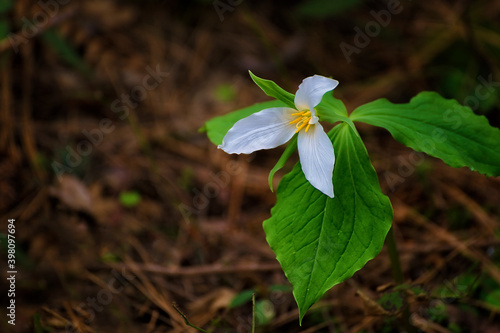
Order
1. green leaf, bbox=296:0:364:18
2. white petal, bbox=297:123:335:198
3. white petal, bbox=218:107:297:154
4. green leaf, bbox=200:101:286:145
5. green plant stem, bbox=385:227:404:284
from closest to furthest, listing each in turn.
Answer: white petal, bbox=297:123:335:198 < white petal, bbox=218:107:297:154 < green plant stem, bbox=385:227:404:284 < green leaf, bbox=200:101:286:145 < green leaf, bbox=296:0:364:18

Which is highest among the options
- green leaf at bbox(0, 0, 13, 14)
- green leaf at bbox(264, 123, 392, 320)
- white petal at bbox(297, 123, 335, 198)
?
green leaf at bbox(0, 0, 13, 14)

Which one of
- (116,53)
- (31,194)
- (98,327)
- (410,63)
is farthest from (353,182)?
(116,53)

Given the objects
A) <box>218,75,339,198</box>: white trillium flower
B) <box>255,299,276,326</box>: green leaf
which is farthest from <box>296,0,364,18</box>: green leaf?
<box>255,299,276,326</box>: green leaf

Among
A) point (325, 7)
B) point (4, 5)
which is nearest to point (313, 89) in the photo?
point (4, 5)

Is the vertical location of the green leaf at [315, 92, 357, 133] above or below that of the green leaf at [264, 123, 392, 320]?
above

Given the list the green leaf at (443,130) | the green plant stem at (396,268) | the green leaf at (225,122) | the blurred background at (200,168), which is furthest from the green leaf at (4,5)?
the green plant stem at (396,268)

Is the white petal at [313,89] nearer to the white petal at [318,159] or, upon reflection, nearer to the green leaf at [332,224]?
the white petal at [318,159]

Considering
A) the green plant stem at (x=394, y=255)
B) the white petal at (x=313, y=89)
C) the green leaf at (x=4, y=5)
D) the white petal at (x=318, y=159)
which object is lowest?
the green plant stem at (x=394, y=255)

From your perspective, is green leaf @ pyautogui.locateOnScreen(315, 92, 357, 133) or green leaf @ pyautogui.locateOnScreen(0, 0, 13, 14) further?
green leaf @ pyautogui.locateOnScreen(0, 0, 13, 14)

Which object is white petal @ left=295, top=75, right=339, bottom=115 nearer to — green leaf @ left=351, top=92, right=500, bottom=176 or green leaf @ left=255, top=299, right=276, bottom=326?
green leaf @ left=351, top=92, right=500, bottom=176
